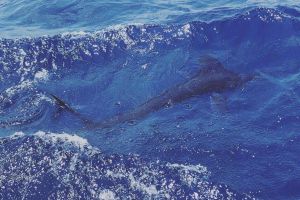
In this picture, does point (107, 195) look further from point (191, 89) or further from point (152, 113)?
point (191, 89)

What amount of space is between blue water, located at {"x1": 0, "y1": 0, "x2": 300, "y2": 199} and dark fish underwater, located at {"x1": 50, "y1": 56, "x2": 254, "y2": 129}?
0.74ft

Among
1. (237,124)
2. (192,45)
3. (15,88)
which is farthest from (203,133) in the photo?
(15,88)

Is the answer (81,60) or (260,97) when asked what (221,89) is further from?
(81,60)

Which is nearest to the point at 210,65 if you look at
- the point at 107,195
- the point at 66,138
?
the point at 66,138

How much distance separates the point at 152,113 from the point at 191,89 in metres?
1.92

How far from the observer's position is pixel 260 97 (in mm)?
14805

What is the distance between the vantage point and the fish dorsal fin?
16.2m

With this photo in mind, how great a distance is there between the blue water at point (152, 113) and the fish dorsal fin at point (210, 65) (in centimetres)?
30

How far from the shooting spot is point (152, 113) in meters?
14.3

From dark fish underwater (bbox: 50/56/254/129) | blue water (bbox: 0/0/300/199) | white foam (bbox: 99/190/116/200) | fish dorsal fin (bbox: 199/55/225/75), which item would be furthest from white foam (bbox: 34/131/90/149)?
fish dorsal fin (bbox: 199/55/225/75)

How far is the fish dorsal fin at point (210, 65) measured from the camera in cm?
1623

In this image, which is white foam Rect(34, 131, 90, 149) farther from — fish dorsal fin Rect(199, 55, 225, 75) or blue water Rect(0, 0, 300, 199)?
fish dorsal fin Rect(199, 55, 225, 75)

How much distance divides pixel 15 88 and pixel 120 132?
4916mm

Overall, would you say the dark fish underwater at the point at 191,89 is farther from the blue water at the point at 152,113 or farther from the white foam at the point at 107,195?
the white foam at the point at 107,195
